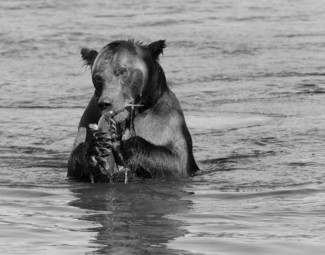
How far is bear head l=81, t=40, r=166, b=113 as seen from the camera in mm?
8648

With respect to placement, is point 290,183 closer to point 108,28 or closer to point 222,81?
point 222,81

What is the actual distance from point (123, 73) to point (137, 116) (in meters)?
0.49

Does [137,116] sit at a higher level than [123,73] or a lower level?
lower

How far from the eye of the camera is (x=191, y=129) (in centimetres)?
1170

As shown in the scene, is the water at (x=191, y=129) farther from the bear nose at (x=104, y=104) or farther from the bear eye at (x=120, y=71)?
the bear eye at (x=120, y=71)

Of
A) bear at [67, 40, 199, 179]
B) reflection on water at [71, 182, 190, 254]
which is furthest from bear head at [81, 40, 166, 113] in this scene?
reflection on water at [71, 182, 190, 254]

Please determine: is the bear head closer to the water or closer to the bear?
the bear

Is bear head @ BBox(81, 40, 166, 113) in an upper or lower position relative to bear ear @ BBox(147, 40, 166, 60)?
lower

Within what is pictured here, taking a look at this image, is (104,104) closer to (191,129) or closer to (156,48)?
(156,48)

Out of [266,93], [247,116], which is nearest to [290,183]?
[247,116]

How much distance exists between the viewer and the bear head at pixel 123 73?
8.65 m

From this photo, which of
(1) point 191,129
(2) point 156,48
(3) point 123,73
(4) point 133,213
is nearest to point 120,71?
(3) point 123,73

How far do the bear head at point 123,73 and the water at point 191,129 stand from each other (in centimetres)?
67

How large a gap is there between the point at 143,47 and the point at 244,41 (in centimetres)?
825
